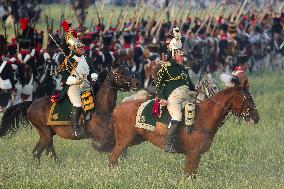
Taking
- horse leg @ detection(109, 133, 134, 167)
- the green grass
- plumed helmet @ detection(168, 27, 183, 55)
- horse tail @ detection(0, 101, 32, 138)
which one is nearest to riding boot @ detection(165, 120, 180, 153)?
the green grass

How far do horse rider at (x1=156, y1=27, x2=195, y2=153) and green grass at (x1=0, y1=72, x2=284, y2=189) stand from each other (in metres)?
0.83

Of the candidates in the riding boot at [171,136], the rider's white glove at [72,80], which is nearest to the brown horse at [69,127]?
the rider's white glove at [72,80]

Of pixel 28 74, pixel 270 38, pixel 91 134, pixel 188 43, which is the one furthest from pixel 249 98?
pixel 270 38

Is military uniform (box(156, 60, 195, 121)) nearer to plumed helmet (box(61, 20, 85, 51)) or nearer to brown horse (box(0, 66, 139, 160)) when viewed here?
brown horse (box(0, 66, 139, 160))

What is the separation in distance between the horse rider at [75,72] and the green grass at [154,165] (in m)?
1.03

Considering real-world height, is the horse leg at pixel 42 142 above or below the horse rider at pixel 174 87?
below

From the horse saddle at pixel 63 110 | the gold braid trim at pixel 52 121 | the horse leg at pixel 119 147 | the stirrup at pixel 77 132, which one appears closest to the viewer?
the horse leg at pixel 119 147

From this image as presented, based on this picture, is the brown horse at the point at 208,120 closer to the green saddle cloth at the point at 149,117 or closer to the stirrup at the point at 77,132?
the green saddle cloth at the point at 149,117

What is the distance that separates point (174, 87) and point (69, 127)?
102 inches

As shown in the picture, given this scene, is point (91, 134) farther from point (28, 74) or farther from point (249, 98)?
point (28, 74)

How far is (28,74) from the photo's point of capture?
22578mm

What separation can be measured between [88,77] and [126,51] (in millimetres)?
11825

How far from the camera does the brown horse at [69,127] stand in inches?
614

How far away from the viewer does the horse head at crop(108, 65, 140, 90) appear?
15531 mm
